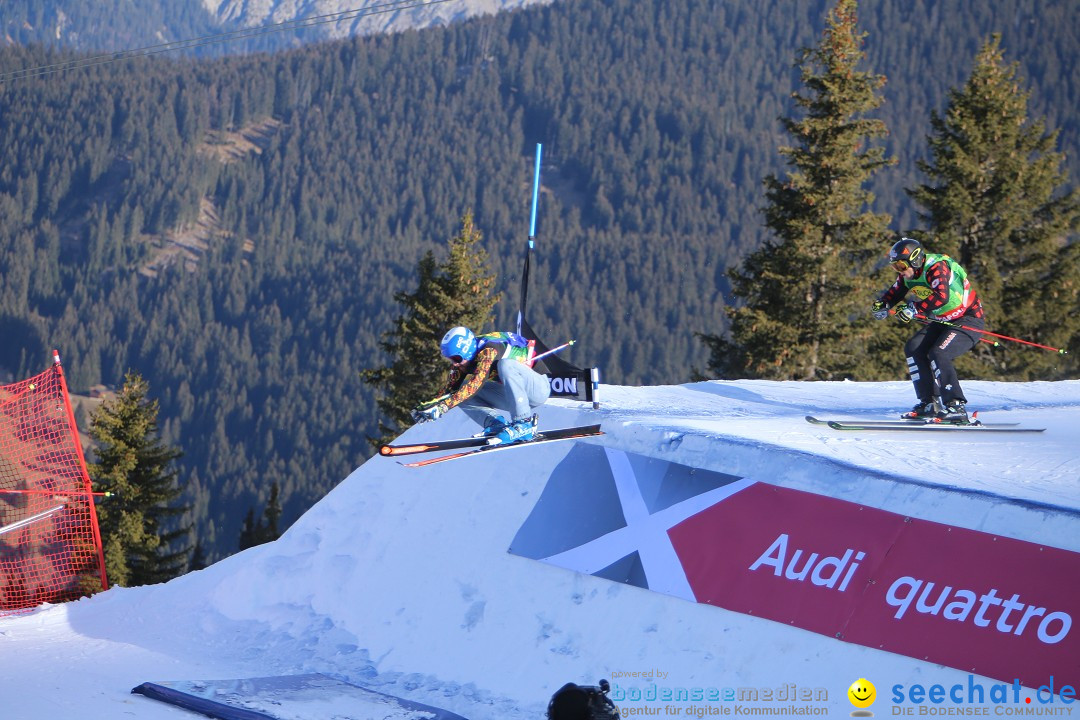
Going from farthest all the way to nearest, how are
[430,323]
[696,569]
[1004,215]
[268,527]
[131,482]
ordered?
[268,527] < [1004,215] < [430,323] < [131,482] < [696,569]

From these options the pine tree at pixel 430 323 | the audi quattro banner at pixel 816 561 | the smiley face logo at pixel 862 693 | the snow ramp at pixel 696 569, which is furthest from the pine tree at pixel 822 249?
the smiley face logo at pixel 862 693

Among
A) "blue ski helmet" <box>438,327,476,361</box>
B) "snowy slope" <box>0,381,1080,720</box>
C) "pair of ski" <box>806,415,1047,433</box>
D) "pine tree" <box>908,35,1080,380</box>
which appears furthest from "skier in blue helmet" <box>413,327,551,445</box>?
"pine tree" <box>908,35,1080,380</box>

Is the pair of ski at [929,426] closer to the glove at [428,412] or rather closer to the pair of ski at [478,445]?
the pair of ski at [478,445]

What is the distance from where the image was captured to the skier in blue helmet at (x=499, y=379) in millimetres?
11188

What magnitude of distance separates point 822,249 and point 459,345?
18684mm

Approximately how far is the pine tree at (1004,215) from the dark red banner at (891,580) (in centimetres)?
2421

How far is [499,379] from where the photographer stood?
1150 centimetres

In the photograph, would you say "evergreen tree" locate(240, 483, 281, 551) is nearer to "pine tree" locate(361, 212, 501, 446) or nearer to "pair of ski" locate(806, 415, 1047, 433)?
"pine tree" locate(361, 212, 501, 446)

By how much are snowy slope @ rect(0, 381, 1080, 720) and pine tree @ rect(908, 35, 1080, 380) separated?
61.7 ft

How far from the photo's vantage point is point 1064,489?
878 cm

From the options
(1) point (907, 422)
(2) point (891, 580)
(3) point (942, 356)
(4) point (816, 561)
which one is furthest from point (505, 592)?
(3) point (942, 356)

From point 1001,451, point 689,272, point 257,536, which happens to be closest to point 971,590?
point 1001,451

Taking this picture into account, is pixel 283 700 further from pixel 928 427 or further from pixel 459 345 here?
pixel 928 427

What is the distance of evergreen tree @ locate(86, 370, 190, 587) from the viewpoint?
30.5 m
